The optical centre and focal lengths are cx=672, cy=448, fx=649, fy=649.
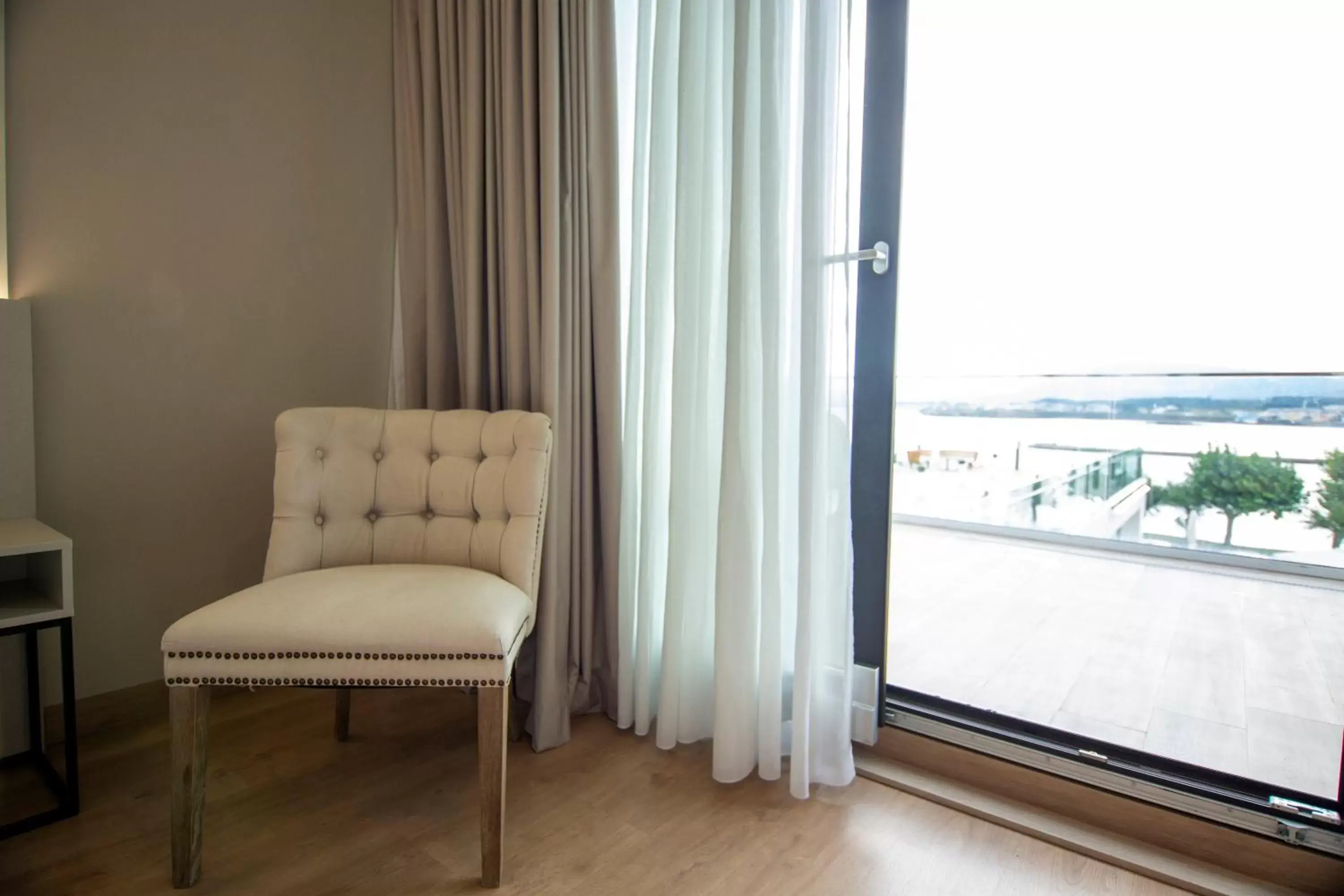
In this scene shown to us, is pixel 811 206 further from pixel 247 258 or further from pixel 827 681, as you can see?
→ pixel 247 258

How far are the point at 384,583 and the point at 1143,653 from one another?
94.4 inches

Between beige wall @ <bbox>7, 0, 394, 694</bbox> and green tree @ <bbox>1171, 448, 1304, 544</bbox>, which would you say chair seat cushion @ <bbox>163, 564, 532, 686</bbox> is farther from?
green tree @ <bbox>1171, 448, 1304, 544</bbox>

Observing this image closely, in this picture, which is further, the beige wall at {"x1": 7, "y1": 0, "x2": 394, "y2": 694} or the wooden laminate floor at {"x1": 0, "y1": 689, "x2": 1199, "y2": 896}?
the beige wall at {"x1": 7, "y1": 0, "x2": 394, "y2": 694}

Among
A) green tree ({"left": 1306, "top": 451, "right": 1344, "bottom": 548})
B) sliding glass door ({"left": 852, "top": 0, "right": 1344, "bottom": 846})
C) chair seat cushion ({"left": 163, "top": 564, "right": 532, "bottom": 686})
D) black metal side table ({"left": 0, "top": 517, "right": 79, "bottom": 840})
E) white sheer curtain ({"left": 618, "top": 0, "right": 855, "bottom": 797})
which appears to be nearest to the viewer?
chair seat cushion ({"left": 163, "top": 564, "right": 532, "bottom": 686})

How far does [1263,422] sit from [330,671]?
11.4 feet

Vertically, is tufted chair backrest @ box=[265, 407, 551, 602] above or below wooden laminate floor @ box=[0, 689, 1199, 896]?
above

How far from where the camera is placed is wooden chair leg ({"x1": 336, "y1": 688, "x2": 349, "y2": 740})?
1.71 meters

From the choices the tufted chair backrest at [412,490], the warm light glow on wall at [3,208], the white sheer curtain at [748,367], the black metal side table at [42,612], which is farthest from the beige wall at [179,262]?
the white sheer curtain at [748,367]

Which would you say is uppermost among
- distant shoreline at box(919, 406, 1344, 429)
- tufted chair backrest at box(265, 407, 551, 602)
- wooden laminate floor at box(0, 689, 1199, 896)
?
distant shoreline at box(919, 406, 1344, 429)

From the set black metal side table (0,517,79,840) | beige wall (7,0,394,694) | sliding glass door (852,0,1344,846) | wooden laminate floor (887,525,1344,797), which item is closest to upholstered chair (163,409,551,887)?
black metal side table (0,517,79,840)

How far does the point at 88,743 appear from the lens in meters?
1.67

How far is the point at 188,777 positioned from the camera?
1150 millimetres

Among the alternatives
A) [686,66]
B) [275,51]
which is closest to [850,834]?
[686,66]

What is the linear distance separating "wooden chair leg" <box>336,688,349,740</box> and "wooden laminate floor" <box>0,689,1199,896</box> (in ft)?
0.09
